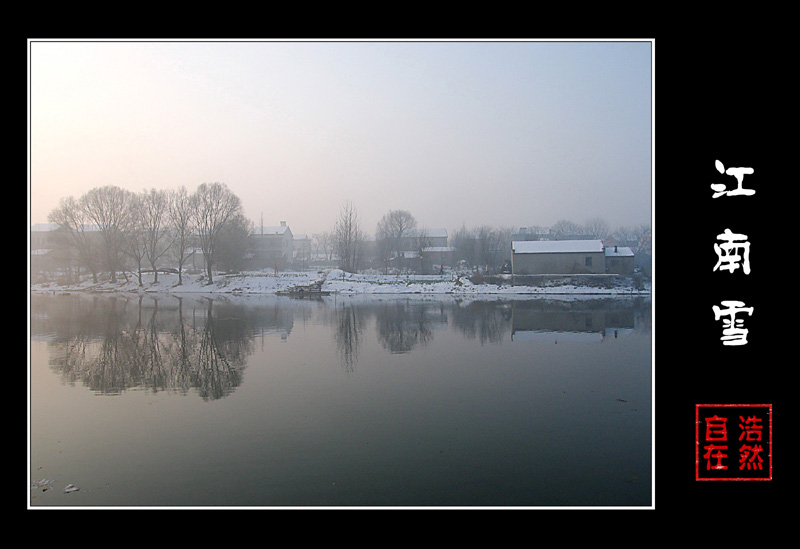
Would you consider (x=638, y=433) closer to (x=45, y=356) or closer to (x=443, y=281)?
(x=45, y=356)

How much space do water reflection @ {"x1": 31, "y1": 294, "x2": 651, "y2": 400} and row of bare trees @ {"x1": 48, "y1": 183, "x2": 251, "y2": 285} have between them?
14.4 ft

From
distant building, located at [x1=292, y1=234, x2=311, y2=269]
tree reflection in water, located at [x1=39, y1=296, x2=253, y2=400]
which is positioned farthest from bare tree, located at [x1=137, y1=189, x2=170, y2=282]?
distant building, located at [x1=292, y1=234, x2=311, y2=269]

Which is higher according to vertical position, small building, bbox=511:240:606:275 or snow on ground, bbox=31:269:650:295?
small building, bbox=511:240:606:275

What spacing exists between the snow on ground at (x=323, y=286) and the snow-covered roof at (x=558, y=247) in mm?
5621

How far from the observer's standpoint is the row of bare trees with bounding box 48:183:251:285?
2886 cm

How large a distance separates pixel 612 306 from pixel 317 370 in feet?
58.9

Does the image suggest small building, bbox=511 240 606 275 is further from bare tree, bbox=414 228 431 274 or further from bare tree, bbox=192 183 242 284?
bare tree, bbox=192 183 242 284

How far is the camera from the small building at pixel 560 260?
38750mm

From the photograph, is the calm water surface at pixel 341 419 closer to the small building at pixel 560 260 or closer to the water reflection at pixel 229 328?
the water reflection at pixel 229 328

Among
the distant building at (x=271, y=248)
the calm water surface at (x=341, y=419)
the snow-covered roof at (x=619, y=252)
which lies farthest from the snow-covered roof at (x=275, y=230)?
the calm water surface at (x=341, y=419)

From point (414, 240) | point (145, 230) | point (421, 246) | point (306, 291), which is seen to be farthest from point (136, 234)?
point (414, 240)

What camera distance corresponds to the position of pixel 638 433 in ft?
21.0
